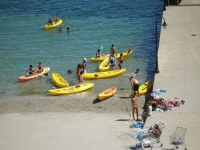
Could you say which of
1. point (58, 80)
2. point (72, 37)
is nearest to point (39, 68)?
point (58, 80)

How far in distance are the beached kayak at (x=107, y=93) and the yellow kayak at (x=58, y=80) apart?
120 inches

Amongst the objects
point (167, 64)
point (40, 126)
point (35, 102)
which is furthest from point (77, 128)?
point (167, 64)

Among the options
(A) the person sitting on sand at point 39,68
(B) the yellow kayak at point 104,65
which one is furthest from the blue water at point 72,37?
(B) the yellow kayak at point 104,65

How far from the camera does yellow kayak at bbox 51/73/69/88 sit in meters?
29.2

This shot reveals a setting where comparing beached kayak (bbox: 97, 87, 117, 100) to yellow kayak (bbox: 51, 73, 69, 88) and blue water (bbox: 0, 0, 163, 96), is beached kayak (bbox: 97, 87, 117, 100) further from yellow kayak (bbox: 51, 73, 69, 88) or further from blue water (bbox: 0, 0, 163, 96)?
yellow kayak (bbox: 51, 73, 69, 88)

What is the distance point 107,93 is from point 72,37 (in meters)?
15.0

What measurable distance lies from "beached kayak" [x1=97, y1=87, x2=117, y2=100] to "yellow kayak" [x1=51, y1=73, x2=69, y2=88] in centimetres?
306

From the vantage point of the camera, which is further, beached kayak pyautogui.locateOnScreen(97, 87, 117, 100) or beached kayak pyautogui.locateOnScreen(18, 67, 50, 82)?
beached kayak pyautogui.locateOnScreen(18, 67, 50, 82)

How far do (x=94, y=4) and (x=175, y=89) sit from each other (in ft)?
91.7

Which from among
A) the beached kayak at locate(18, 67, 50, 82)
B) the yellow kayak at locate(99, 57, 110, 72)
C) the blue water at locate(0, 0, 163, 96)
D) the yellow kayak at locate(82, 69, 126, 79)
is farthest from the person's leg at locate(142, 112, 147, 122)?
the beached kayak at locate(18, 67, 50, 82)

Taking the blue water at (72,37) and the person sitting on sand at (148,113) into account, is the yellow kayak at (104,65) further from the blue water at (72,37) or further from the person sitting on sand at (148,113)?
the person sitting on sand at (148,113)

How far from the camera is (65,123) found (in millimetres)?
23547

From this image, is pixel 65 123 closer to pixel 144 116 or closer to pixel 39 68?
pixel 144 116

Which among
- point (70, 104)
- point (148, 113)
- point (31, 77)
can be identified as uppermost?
point (148, 113)
